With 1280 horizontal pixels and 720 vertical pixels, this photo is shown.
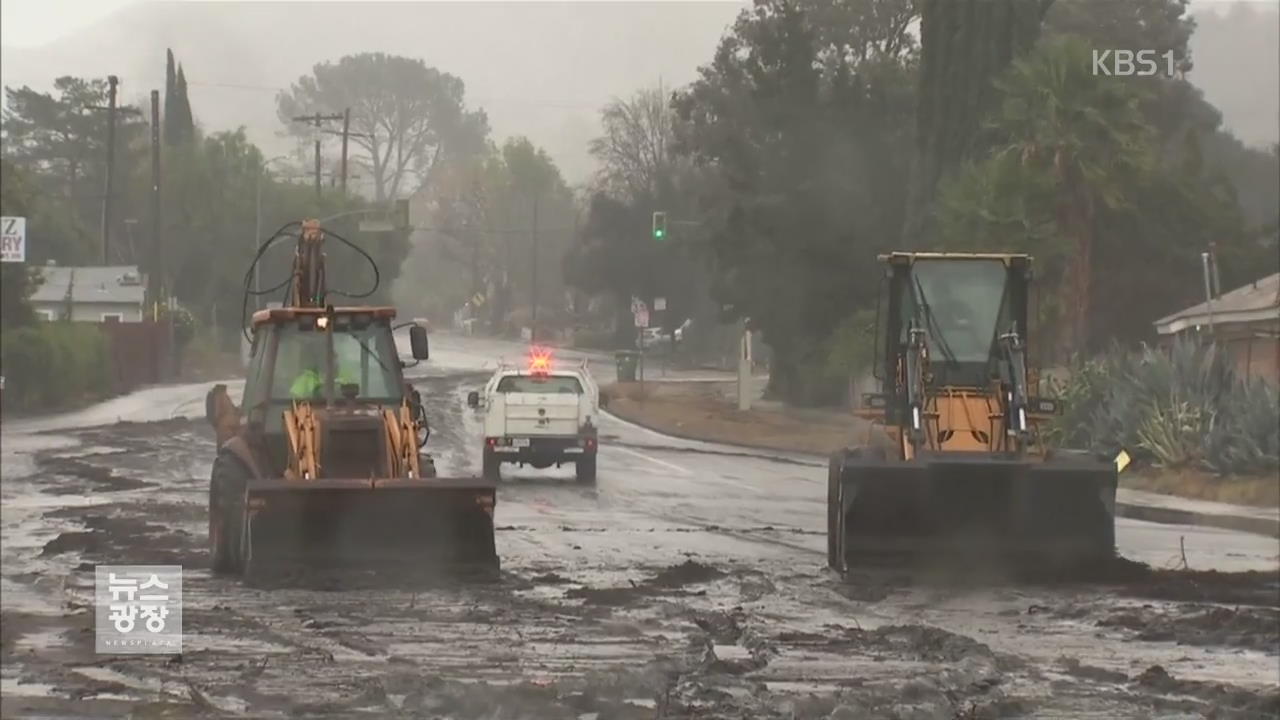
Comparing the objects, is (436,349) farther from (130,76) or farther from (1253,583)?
(130,76)

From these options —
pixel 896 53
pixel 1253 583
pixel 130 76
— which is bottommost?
pixel 1253 583

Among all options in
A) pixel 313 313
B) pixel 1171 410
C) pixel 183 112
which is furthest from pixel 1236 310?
pixel 183 112

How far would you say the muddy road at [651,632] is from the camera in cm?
995

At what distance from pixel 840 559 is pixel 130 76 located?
891 centimetres

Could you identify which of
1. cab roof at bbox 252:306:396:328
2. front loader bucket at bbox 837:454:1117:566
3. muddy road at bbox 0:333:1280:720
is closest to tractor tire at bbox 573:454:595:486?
muddy road at bbox 0:333:1280:720

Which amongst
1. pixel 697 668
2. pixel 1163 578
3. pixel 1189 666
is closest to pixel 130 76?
pixel 697 668

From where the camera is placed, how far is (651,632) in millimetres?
Answer: 12977

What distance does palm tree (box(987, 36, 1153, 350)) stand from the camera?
21938 millimetres

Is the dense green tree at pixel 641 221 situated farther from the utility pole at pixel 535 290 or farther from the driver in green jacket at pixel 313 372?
the driver in green jacket at pixel 313 372

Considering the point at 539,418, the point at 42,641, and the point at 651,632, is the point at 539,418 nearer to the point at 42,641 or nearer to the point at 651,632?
the point at 651,632

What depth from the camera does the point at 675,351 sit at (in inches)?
1987

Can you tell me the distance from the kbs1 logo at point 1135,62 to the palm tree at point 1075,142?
20.3 feet

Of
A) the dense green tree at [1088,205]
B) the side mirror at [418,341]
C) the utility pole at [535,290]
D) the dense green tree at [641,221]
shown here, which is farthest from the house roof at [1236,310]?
the side mirror at [418,341]

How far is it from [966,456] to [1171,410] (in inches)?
533
